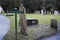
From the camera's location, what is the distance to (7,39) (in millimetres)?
2264

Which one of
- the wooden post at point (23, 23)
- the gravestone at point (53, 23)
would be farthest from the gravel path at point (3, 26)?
the gravestone at point (53, 23)

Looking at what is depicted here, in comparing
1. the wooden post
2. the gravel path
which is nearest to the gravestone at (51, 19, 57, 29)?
the wooden post

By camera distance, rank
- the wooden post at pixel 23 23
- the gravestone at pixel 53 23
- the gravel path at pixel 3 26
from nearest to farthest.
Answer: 1. the gravel path at pixel 3 26
2. the wooden post at pixel 23 23
3. the gravestone at pixel 53 23

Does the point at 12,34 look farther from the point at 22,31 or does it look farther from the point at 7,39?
the point at 22,31

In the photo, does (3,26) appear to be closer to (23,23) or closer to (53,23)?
(23,23)

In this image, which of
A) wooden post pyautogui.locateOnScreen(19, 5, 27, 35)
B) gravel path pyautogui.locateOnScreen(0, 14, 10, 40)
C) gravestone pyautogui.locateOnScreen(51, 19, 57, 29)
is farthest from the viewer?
gravestone pyautogui.locateOnScreen(51, 19, 57, 29)

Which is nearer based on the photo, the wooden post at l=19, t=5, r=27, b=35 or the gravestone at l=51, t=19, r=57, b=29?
the wooden post at l=19, t=5, r=27, b=35

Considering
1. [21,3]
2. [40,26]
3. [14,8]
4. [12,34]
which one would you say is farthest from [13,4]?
[40,26]

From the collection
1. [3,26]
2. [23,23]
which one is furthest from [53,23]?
[3,26]

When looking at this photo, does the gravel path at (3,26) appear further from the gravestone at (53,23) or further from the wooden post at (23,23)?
the gravestone at (53,23)

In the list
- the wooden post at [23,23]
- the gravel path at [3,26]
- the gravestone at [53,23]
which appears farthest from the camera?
the gravestone at [53,23]

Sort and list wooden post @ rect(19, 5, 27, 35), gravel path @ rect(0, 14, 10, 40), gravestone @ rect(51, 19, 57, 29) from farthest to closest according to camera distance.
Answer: gravestone @ rect(51, 19, 57, 29) < wooden post @ rect(19, 5, 27, 35) < gravel path @ rect(0, 14, 10, 40)

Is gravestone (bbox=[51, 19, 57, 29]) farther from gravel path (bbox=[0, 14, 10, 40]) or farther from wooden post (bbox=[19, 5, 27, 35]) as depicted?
gravel path (bbox=[0, 14, 10, 40])

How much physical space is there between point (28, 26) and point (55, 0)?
702 millimetres
